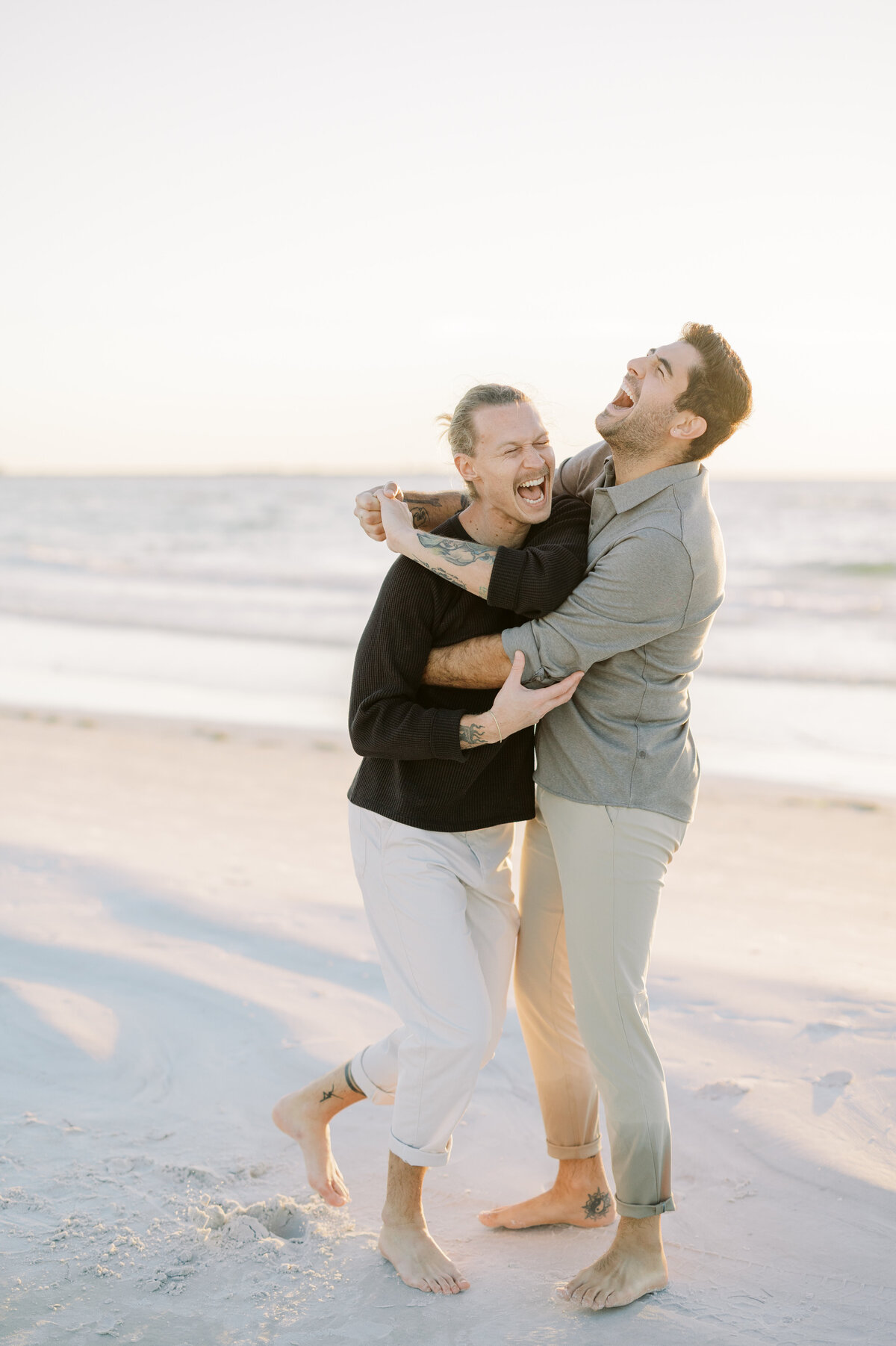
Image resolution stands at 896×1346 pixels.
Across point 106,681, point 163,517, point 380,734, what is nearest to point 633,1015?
point 380,734

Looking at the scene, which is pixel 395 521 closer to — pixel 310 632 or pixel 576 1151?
pixel 576 1151

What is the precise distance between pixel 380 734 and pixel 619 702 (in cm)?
60

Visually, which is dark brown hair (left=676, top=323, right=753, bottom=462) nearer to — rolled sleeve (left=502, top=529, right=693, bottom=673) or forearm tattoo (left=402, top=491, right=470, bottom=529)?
rolled sleeve (left=502, top=529, right=693, bottom=673)

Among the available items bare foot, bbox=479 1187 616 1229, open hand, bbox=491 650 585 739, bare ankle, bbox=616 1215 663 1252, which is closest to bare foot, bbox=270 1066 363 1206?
bare foot, bbox=479 1187 616 1229

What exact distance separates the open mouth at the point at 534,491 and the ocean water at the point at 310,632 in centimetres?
500

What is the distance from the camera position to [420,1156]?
2.76m

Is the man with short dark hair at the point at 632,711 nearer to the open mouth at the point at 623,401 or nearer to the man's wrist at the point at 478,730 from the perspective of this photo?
the open mouth at the point at 623,401

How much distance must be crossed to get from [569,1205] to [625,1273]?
1.30 feet

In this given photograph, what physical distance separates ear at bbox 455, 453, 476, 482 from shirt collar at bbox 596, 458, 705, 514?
0.37 m

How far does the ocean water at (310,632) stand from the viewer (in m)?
9.09

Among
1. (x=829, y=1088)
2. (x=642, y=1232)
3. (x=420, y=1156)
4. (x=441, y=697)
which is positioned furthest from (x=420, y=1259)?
(x=829, y=1088)

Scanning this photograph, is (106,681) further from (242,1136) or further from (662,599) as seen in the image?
(662,599)

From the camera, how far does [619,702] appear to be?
2.75 meters

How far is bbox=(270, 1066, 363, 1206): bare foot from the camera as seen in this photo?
302 centimetres
